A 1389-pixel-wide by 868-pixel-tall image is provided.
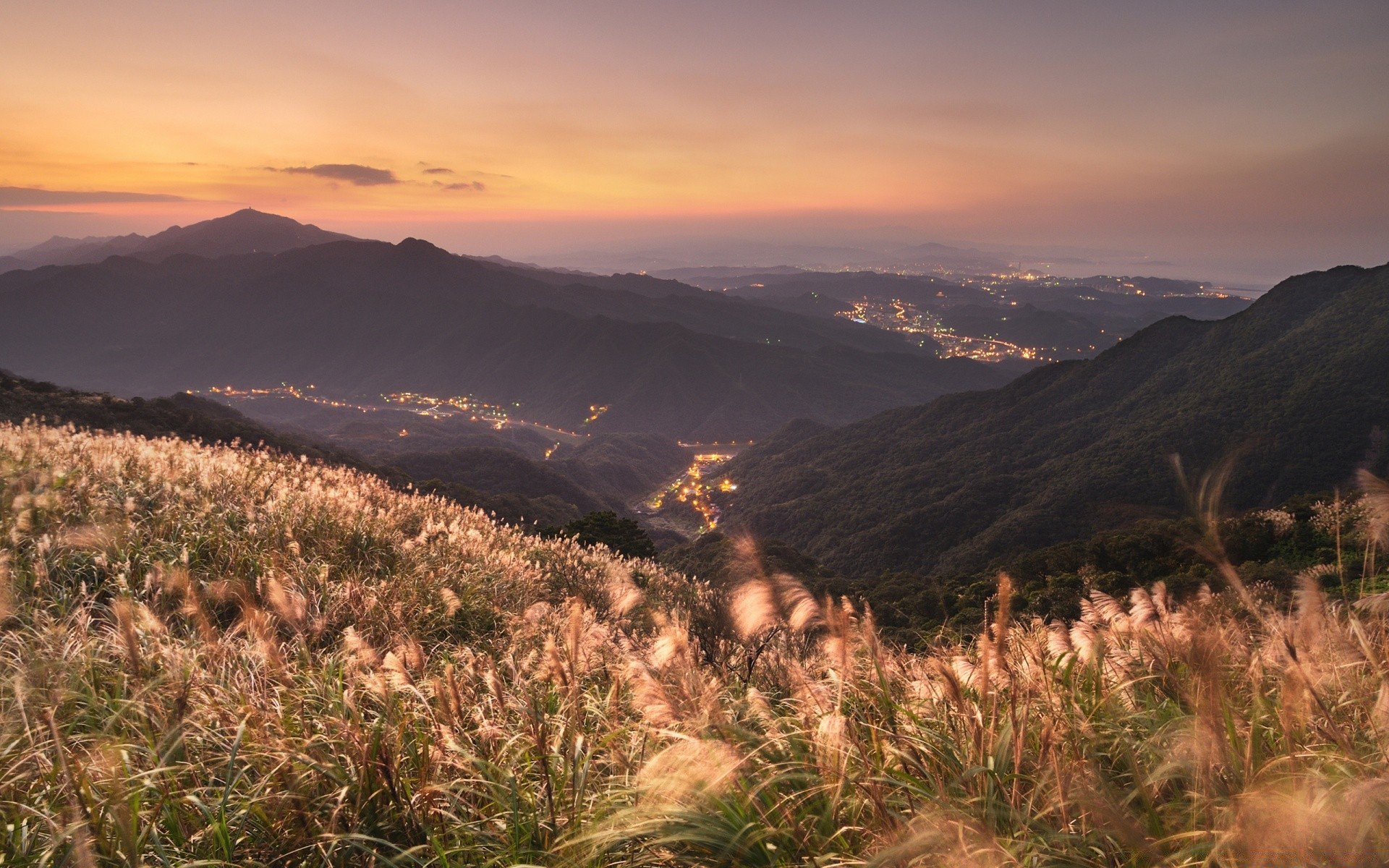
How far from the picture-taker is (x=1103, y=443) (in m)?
83.8

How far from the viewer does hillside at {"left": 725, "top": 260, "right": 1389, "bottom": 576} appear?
65.1 metres

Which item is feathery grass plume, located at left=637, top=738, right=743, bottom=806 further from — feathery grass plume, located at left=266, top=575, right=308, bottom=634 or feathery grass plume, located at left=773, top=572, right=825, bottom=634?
feathery grass plume, located at left=266, top=575, right=308, bottom=634

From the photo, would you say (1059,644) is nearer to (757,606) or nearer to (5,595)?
(757,606)

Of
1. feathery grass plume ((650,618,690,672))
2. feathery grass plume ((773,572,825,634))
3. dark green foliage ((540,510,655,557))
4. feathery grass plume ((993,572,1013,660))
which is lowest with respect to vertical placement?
dark green foliage ((540,510,655,557))

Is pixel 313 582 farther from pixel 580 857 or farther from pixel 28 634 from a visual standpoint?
pixel 580 857

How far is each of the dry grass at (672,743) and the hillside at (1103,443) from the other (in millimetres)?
51274

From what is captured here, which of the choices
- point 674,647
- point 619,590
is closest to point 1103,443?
point 619,590

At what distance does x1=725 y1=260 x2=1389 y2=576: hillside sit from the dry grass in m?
51.3

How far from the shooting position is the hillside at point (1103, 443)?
65062mm

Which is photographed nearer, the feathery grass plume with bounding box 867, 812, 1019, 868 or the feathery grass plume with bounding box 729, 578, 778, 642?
the feathery grass plume with bounding box 867, 812, 1019, 868

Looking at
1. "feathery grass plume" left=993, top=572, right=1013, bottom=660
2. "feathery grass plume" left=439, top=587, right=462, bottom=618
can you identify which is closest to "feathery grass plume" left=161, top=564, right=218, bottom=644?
"feathery grass plume" left=439, top=587, right=462, bottom=618

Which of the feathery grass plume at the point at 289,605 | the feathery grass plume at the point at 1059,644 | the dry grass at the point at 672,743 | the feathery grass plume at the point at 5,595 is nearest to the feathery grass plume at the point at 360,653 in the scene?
the dry grass at the point at 672,743

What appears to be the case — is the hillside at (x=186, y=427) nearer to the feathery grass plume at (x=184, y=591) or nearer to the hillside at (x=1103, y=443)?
the feathery grass plume at (x=184, y=591)

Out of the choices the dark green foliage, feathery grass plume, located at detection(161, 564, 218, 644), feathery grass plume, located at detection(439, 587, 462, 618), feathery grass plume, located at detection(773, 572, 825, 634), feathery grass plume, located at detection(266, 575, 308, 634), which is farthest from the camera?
the dark green foliage
